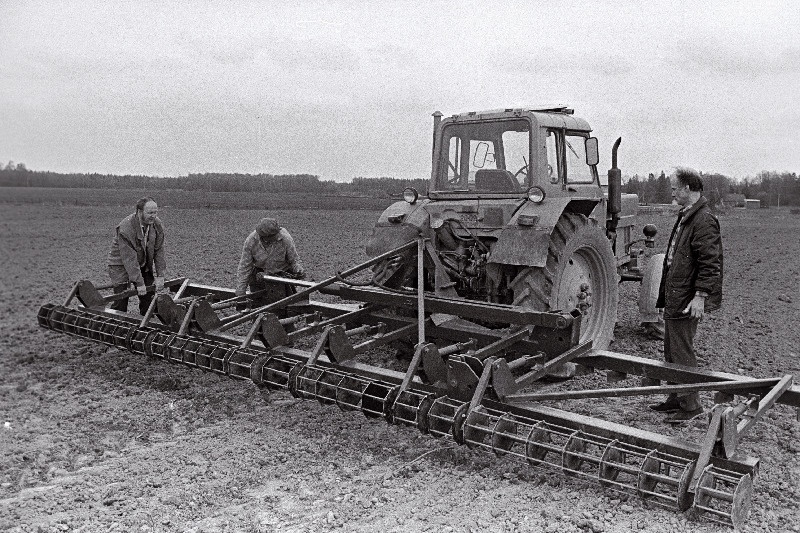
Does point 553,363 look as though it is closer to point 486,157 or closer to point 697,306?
point 697,306

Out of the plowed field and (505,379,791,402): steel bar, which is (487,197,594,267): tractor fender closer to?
the plowed field

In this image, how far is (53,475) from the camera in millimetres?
4141

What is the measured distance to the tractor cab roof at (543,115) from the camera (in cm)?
633

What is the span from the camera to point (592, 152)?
271 inches

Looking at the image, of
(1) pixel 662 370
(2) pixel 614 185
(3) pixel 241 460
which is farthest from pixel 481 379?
(2) pixel 614 185

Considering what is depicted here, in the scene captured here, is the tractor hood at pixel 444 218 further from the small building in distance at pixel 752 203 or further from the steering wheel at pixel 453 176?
the small building in distance at pixel 752 203

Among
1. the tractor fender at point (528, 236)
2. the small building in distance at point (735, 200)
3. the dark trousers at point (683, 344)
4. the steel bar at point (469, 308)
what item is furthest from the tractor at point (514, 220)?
the small building in distance at point (735, 200)

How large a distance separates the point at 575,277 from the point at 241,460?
3.38 m

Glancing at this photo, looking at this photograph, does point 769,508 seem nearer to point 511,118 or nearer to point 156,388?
point 511,118

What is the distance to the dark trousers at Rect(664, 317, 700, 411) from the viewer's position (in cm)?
496

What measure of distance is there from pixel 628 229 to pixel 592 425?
16.3 ft

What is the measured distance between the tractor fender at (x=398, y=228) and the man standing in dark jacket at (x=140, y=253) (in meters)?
2.41

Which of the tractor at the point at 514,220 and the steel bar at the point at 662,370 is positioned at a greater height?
the tractor at the point at 514,220

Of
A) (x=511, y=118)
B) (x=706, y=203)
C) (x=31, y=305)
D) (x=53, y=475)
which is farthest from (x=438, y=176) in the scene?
(x=31, y=305)
